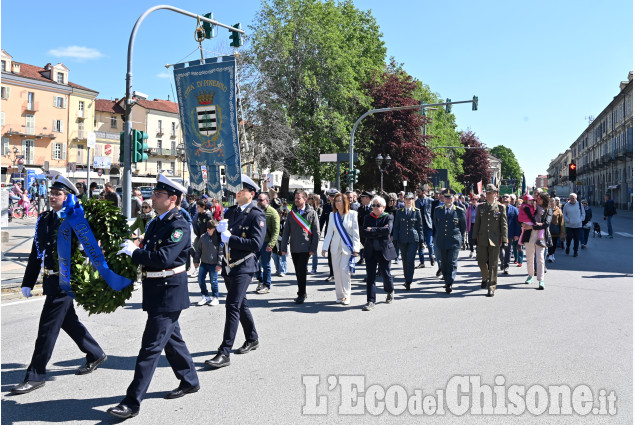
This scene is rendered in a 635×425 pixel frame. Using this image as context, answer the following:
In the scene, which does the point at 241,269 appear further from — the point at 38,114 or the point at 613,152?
the point at 613,152

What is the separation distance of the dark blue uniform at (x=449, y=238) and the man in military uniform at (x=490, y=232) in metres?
0.35

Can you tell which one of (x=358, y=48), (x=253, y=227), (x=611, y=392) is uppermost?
(x=358, y=48)

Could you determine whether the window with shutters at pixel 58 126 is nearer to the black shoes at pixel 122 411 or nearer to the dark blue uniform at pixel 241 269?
the dark blue uniform at pixel 241 269

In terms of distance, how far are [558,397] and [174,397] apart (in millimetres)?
3259

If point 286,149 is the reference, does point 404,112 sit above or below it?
above

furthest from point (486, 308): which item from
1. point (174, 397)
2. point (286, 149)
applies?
point (286, 149)

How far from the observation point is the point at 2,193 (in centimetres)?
1290

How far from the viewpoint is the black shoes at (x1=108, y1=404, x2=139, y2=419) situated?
411cm

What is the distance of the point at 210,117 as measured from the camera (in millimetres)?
9484

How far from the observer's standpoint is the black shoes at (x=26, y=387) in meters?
4.66

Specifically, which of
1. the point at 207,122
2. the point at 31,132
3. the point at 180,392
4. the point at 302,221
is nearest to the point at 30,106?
the point at 31,132

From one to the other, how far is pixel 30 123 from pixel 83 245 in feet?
194

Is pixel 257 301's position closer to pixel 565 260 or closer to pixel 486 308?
pixel 486 308

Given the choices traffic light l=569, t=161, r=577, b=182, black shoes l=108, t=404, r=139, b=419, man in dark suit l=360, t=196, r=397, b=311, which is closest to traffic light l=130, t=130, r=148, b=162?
man in dark suit l=360, t=196, r=397, b=311
